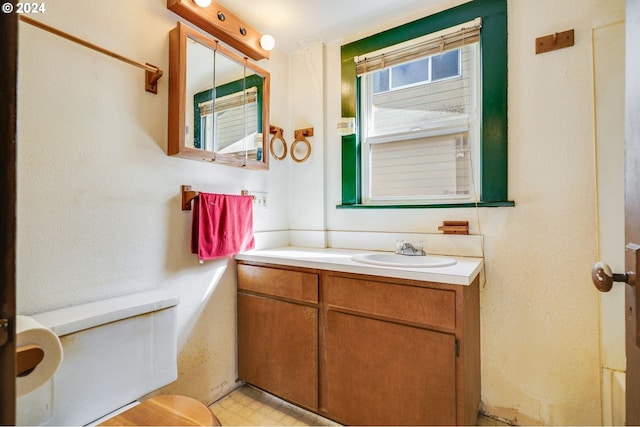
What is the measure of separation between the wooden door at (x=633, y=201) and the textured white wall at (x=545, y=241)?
0.94m

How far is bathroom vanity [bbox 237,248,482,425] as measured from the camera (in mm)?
1255

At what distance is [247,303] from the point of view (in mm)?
1859

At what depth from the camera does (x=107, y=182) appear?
4.35 ft

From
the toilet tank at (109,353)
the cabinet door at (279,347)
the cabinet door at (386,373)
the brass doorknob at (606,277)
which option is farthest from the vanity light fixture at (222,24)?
the brass doorknob at (606,277)

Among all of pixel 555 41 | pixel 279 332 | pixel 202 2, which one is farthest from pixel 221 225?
pixel 555 41

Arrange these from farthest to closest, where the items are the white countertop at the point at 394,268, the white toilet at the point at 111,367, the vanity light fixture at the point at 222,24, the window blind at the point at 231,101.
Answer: the window blind at the point at 231,101
the vanity light fixture at the point at 222,24
the white countertop at the point at 394,268
the white toilet at the point at 111,367

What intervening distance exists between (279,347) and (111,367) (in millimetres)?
845

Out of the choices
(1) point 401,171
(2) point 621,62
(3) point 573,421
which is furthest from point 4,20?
(3) point 573,421

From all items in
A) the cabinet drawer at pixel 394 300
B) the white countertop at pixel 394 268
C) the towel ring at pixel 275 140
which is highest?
the towel ring at pixel 275 140

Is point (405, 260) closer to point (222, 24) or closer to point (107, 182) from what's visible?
point (107, 182)

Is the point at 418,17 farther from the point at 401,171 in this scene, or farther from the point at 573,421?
the point at 573,421

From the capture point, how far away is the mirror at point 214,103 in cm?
152

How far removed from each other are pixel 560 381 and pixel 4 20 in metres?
2.22

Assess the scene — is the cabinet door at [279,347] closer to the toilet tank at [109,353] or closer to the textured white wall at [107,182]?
the textured white wall at [107,182]
